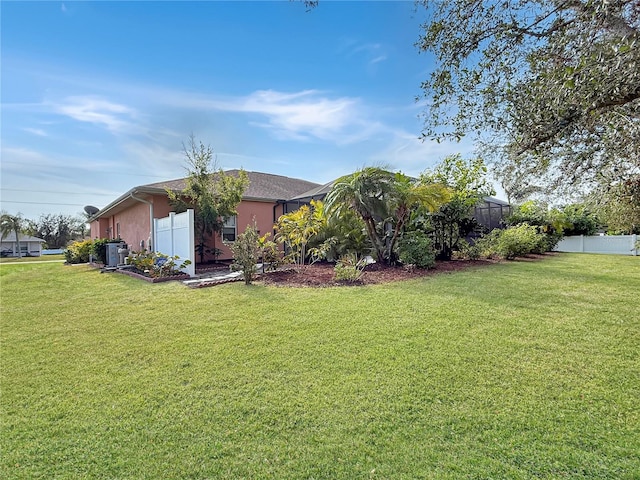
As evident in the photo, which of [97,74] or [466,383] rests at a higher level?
[97,74]

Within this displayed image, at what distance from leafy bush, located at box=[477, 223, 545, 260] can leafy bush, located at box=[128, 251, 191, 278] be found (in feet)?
34.7

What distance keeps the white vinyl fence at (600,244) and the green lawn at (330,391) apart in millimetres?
13086

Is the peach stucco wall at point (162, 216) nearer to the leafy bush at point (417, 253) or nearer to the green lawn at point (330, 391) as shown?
the leafy bush at point (417, 253)

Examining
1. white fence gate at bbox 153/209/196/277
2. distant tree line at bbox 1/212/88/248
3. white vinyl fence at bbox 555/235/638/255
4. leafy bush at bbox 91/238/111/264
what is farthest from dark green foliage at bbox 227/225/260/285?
distant tree line at bbox 1/212/88/248

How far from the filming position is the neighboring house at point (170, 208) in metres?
13.1

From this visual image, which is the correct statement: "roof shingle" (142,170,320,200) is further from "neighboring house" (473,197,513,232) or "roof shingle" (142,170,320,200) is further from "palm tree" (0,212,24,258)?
"palm tree" (0,212,24,258)

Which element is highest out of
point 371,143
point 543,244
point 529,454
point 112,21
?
point 112,21

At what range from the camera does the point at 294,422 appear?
2.55m

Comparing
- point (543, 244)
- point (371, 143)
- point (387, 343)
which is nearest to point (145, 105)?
point (371, 143)

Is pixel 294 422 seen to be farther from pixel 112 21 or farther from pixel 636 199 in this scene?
pixel 112 21

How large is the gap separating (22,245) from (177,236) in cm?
5563

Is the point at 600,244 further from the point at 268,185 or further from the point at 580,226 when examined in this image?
the point at 268,185

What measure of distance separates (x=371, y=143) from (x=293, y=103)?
3.79 m

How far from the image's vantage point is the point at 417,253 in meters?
9.70
